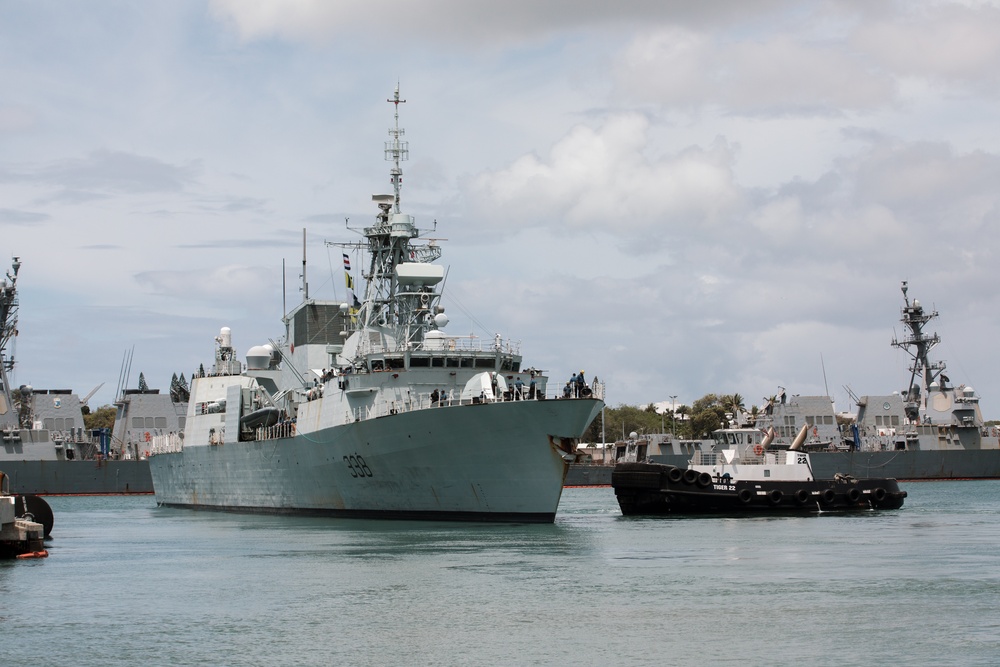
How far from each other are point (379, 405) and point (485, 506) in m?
5.57

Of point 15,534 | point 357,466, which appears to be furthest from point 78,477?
point 15,534

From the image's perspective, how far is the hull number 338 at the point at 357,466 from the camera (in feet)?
133

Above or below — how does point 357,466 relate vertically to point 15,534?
above

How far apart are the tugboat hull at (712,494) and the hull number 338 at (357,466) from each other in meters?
11.6

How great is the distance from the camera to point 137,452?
90375 millimetres

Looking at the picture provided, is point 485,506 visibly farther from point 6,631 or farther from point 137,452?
point 137,452

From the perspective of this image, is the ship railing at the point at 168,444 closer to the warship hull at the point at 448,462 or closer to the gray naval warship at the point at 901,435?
the warship hull at the point at 448,462

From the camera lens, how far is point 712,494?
45.9 m

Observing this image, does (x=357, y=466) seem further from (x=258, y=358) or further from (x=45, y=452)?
(x=45, y=452)

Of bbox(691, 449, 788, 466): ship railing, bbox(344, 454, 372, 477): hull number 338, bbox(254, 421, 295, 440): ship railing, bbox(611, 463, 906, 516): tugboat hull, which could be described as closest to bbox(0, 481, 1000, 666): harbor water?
bbox(344, 454, 372, 477): hull number 338

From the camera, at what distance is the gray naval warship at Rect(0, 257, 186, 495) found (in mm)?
79812

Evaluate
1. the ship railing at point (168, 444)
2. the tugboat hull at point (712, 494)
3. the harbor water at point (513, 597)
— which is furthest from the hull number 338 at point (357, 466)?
the ship railing at point (168, 444)

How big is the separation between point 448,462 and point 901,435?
6728 centimetres

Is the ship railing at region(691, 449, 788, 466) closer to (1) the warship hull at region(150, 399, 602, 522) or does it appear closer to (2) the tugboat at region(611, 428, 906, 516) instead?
(2) the tugboat at region(611, 428, 906, 516)
